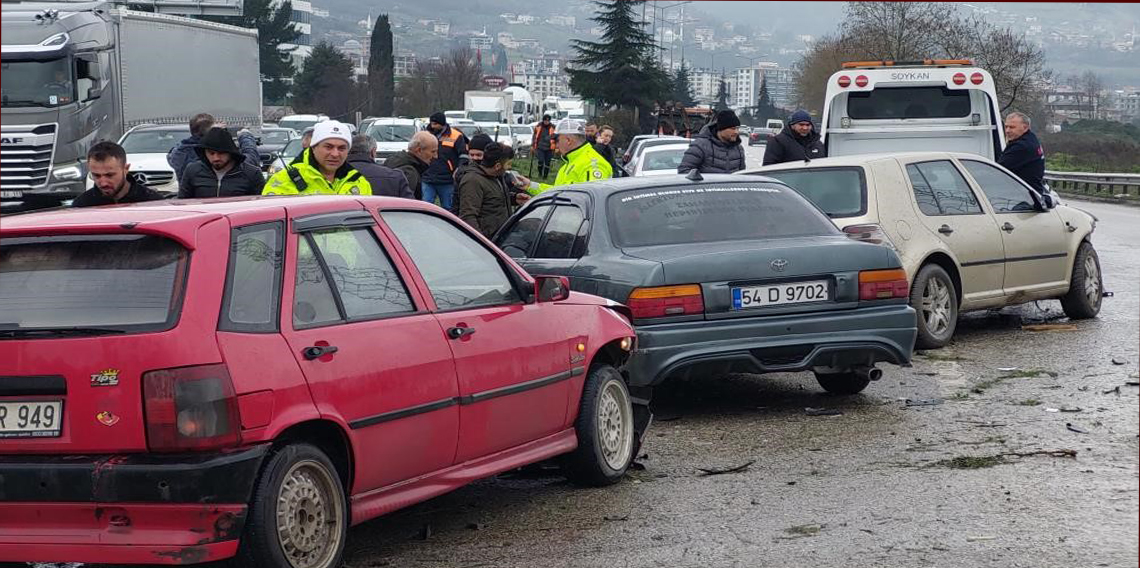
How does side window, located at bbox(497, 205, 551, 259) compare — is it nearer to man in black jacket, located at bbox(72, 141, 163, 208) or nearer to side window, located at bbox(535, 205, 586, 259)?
side window, located at bbox(535, 205, 586, 259)

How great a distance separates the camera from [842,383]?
32.4 ft

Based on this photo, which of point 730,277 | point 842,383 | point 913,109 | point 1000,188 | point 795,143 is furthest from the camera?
point 913,109

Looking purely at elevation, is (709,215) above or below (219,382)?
above

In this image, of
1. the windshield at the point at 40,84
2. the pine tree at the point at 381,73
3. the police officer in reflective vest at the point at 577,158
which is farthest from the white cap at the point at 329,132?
the pine tree at the point at 381,73

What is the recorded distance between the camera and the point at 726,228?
9.30m

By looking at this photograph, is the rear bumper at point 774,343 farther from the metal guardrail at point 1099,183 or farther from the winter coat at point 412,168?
the metal guardrail at point 1099,183

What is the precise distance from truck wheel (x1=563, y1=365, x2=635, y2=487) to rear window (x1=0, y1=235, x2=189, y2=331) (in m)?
2.53

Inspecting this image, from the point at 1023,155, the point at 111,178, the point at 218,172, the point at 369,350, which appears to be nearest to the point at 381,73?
the point at 1023,155

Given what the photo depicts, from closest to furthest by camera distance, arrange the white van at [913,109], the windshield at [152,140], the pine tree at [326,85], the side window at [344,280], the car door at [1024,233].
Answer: the side window at [344,280]
the car door at [1024,233]
the white van at [913,109]
the windshield at [152,140]
the pine tree at [326,85]

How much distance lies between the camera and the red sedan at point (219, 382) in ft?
16.5

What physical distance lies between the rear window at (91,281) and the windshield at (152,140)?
72.4 feet

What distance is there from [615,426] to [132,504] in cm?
300

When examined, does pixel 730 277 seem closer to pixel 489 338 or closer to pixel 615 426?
pixel 615 426

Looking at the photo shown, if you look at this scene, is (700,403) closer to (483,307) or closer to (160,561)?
(483,307)
